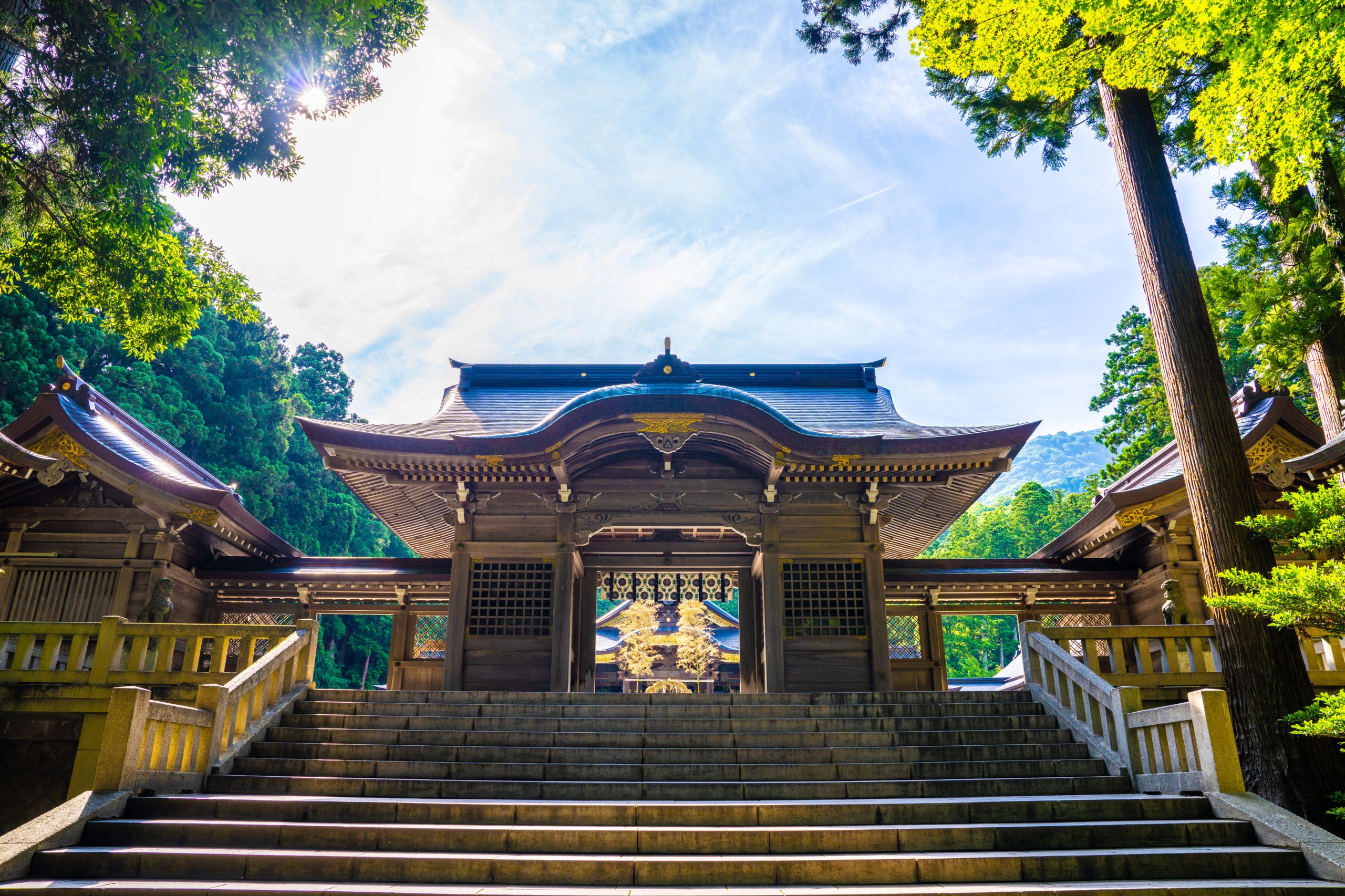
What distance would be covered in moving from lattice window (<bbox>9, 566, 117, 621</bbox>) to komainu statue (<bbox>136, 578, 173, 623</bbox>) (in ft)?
6.14

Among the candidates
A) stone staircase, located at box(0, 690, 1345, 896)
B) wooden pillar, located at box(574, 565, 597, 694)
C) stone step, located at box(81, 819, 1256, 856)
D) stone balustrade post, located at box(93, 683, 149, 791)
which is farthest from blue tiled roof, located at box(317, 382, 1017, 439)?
stone step, located at box(81, 819, 1256, 856)

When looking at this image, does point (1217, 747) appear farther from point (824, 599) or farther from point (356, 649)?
point (356, 649)

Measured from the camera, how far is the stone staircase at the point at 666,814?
4.80 meters

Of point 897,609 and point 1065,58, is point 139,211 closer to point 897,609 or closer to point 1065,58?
point 1065,58

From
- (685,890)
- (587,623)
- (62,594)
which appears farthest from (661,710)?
(62,594)

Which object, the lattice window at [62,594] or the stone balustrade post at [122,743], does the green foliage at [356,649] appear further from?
the stone balustrade post at [122,743]

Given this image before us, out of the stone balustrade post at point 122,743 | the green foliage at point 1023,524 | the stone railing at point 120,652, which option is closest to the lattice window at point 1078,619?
the stone railing at point 120,652

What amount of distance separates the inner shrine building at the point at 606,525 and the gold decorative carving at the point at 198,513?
0.04 metres

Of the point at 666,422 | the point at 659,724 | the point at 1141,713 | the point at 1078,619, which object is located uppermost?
the point at 666,422

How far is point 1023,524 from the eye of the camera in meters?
39.7

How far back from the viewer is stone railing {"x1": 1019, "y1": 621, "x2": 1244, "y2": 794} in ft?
18.8

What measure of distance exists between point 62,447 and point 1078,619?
55.4 ft

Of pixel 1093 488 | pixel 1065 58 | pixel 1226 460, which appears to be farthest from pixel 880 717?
pixel 1093 488

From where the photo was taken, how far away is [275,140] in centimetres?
1012
